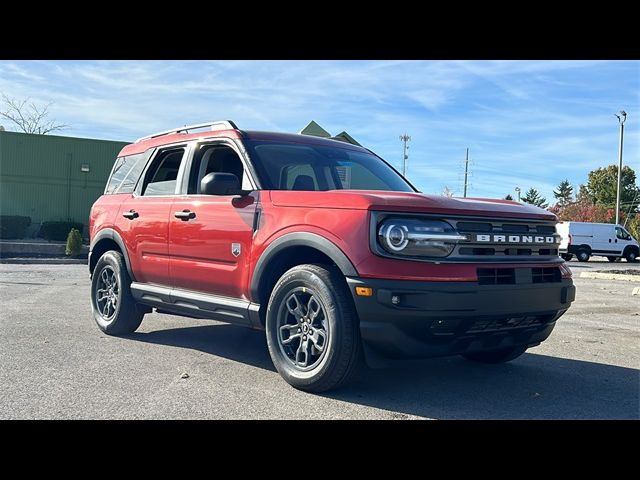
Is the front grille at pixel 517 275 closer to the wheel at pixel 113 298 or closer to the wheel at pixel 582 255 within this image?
the wheel at pixel 113 298

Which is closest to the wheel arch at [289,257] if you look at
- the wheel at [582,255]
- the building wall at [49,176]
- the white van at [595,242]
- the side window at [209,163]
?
the side window at [209,163]

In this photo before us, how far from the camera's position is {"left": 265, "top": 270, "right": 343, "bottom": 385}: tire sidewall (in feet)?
13.0

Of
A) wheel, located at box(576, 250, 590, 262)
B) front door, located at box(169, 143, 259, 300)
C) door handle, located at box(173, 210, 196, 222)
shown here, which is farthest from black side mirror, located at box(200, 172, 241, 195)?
wheel, located at box(576, 250, 590, 262)

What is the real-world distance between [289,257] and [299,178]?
884 millimetres

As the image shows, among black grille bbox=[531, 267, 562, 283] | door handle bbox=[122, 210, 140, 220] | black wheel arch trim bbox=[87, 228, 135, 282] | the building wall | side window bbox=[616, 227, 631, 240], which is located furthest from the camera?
side window bbox=[616, 227, 631, 240]

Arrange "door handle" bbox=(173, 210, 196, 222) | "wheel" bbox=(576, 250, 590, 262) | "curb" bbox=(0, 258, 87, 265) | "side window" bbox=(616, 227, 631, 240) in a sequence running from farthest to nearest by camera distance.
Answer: "side window" bbox=(616, 227, 631, 240) → "wheel" bbox=(576, 250, 590, 262) → "curb" bbox=(0, 258, 87, 265) → "door handle" bbox=(173, 210, 196, 222)

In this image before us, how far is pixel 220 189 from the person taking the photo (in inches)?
185

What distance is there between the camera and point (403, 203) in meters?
3.92

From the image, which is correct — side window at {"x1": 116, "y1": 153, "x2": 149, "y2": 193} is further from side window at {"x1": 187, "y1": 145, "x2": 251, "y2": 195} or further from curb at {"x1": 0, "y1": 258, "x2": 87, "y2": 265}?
curb at {"x1": 0, "y1": 258, "x2": 87, "y2": 265}

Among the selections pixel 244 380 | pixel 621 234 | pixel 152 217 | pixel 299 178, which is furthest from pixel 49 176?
pixel 621 234

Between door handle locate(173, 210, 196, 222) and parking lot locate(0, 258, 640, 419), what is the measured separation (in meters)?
1.24
